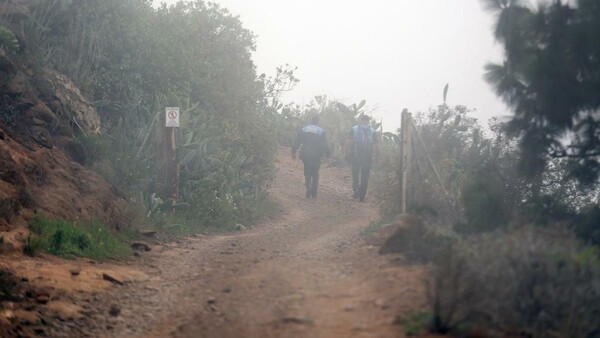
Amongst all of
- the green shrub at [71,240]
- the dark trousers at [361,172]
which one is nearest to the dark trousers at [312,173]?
the dark trousers at [361,172]

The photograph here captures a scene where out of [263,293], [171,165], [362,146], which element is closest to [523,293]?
[263,293]

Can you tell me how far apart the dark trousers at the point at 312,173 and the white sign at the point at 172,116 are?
202 inches

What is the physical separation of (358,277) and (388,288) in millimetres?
849

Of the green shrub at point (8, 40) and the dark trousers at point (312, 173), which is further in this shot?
the dark trousers at point (312, 173)

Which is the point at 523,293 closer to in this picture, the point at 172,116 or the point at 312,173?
the point at 172,116

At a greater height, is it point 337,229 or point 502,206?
point 502,206

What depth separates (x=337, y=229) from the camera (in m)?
13.2

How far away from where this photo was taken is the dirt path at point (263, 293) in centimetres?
648

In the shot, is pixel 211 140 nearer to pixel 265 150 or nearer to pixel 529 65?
pixel 265 150

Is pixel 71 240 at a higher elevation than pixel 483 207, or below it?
below

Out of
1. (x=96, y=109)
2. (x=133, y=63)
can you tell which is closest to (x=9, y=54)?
(x=96, y=109)

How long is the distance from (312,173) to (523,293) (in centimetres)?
1319

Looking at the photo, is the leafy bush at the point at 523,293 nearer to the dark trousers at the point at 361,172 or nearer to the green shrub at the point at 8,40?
the green shrub at the point at 8,40

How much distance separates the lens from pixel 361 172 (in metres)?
17.9
